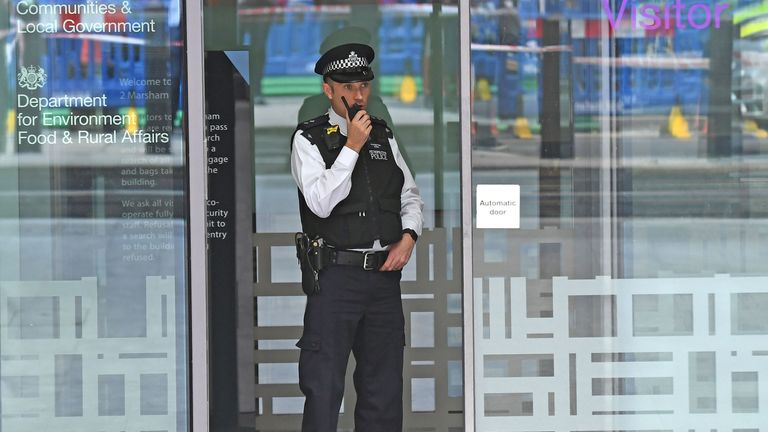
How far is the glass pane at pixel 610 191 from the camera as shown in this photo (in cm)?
460

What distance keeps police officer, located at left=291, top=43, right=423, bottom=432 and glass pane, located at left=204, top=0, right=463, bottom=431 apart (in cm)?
97

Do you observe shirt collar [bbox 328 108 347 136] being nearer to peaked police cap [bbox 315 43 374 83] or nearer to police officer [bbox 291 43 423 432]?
police officer [bbox 291 43 423 432]

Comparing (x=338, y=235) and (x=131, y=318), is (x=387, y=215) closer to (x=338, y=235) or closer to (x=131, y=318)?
(x=338, y=235)

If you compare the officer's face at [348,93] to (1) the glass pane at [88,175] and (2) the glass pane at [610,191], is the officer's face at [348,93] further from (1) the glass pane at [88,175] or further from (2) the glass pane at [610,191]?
(1) the glass pane at [88,175]

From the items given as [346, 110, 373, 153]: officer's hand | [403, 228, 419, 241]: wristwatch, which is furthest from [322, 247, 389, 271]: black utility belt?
[346, 110, 373, 153]: officer's hand

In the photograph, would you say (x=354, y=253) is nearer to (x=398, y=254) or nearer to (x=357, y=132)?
(x=398, y=254)

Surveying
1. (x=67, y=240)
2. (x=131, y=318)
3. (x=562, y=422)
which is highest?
(x=67, y=240)

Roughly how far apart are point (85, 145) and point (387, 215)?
1143 millimetres

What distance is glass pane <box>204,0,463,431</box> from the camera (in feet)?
18.5

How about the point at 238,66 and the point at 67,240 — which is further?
the point at 238,66

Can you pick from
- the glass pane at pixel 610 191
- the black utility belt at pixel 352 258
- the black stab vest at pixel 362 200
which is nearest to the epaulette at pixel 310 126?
the black stab vest at pixel 362 200

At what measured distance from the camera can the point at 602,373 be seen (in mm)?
4695

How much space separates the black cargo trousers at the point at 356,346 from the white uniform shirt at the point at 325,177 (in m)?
0.19

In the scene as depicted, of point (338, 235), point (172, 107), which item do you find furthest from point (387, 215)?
point (172, 107)
